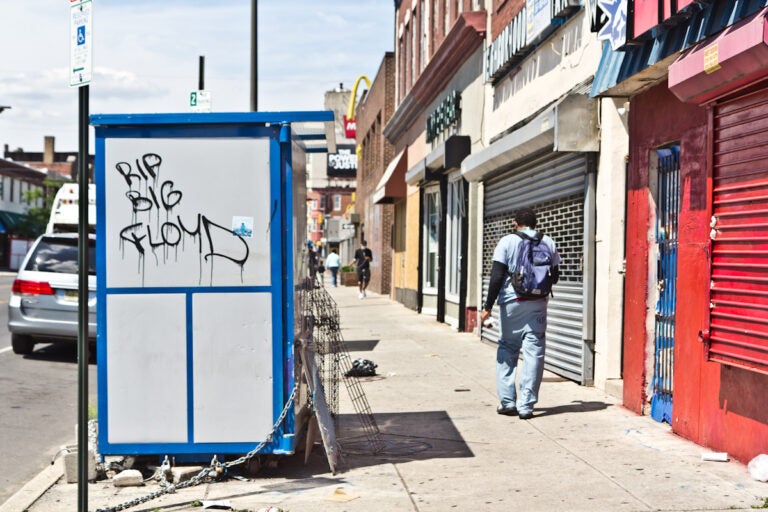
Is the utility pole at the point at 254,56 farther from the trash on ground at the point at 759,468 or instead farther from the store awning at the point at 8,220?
Result: the store awning at the point at 8,220

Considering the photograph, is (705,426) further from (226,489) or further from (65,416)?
(65,416)

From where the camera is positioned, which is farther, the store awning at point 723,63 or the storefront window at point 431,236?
the storefront window at point 431,236

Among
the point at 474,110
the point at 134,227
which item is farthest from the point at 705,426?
the point at 474,110

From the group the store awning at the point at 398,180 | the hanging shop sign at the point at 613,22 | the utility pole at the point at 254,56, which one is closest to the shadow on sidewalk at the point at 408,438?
the hanging shop sign at the point at 613,22

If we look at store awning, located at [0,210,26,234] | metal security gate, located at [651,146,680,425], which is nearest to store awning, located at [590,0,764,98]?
metal security gate, located at [651,146,680,425]

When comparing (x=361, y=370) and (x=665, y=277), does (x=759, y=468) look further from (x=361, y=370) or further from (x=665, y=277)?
(x=361, y=370)

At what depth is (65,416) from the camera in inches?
376

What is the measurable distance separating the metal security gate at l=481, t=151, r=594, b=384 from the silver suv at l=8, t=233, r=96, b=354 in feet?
19.6

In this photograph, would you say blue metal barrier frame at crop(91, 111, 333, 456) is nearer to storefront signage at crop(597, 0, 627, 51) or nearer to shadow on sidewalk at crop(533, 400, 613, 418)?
storefront signage at crop(597, 0, 627, 51)

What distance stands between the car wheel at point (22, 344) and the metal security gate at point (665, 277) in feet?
30.2

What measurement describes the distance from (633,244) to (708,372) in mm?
1915

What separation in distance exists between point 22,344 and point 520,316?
8235 mm

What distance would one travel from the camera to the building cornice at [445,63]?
16703mm

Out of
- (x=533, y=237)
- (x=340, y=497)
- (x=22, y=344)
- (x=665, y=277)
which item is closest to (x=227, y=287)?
(x=340, y=497)
